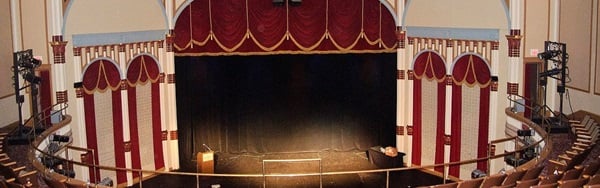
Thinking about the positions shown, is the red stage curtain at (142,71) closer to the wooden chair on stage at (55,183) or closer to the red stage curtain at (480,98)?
the red stage curtain at (480,98)

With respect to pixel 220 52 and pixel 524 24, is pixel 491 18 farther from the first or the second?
pixel 220 52

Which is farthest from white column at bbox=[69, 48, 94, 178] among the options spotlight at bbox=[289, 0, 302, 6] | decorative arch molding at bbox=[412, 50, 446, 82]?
decorative arch molding at bbox=[412, 50, 446, 82]

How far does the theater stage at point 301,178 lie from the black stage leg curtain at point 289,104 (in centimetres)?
42

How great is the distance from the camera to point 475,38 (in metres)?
15.6

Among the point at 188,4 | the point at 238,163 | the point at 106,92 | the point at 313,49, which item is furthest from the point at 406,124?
the point at 106,92

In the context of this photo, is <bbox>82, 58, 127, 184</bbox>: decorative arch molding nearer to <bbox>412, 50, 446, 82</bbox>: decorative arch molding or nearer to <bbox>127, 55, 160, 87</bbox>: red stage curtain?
<bbox>127, 55, 160, 87</bbox>: red stage curtain

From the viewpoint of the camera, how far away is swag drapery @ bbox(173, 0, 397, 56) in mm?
17203

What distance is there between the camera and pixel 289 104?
722 inches

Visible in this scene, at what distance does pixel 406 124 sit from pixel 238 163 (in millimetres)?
4501

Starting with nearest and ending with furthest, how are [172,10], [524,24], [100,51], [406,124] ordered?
[524,24] < [100,51] < [172,10] < [406,124]

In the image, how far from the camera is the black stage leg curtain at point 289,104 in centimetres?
1791

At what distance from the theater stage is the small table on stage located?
148 millimetres

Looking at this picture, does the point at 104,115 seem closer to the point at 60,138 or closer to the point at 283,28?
the point at 60,138

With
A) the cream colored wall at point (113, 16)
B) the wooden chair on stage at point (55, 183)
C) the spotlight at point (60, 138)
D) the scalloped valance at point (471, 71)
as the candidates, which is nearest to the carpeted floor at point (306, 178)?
the spotlight at point (60, 138)
